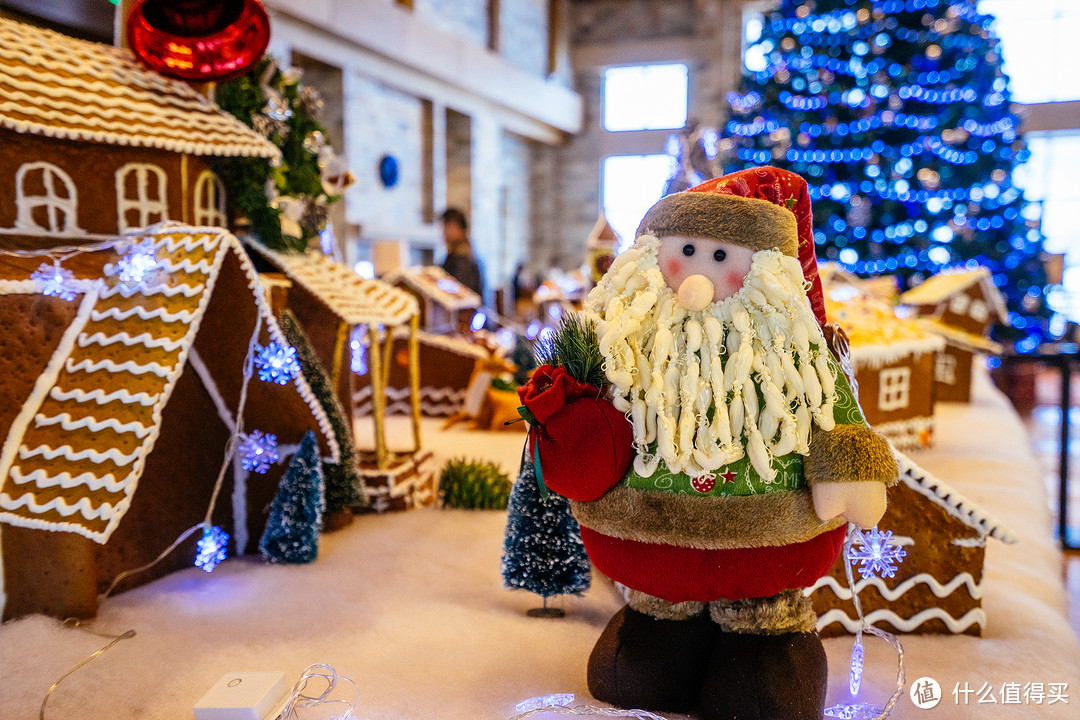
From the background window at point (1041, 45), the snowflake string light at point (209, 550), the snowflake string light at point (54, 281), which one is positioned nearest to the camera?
the snowflake string light at point (54, 281)

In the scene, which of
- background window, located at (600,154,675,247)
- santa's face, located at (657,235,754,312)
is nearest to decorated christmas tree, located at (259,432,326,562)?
santa's face, located at (657,235,754,312)

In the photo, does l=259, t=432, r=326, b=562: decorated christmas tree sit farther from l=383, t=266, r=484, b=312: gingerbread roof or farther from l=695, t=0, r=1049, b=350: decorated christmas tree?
l=695, t=0, r=1049, b=350: decorated christmas tree

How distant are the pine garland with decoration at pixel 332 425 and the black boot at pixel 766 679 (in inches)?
55.2

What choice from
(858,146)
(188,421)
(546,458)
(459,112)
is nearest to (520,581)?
(546,458)

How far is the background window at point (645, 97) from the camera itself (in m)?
12.3

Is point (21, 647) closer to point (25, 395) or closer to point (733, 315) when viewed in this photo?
point (25, 395)

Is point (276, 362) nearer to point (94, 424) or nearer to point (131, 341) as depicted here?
point (131, 341)

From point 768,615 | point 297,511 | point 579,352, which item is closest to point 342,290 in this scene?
point 297,511

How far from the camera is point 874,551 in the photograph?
5.47 ft

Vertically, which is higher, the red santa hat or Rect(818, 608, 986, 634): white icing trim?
the red santa hat

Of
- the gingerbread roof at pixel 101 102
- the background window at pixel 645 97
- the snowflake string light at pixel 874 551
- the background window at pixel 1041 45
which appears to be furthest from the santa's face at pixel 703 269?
the background window at pixel 645 97

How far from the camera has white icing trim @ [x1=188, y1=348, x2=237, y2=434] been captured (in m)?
2.12

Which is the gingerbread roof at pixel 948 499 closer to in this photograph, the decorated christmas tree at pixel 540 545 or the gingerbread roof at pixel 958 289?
the decorated christmas tree at pixel 540 545

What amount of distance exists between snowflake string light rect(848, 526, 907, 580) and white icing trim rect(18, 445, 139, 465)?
1550 mm
